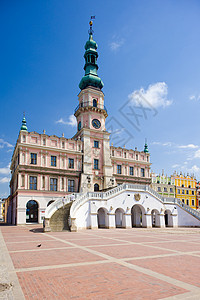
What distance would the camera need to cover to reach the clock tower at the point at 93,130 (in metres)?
46.2

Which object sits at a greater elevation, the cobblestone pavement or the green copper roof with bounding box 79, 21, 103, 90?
the green copper roof with bounding box 79, 21, 103, 90

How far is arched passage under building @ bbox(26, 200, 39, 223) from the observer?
3975 centimetres

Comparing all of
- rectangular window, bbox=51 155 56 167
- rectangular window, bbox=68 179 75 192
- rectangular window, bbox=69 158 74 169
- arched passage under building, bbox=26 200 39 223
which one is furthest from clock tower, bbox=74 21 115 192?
arched passage under building, bbox=26 200 39 223

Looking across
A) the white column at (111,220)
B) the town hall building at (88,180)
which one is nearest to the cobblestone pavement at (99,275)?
the town hall building at (88,180)

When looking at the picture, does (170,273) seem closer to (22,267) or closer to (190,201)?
(22,267)

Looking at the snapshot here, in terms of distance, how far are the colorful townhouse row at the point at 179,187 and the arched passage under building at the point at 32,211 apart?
36.5 metres

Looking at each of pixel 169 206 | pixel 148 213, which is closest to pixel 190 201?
pixel 169 206

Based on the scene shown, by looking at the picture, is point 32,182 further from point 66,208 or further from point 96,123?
point 96,123

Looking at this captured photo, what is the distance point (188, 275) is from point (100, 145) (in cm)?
4000

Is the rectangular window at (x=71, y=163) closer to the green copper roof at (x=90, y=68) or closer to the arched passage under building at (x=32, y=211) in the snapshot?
the arched passage under building at (x=32, y=211)

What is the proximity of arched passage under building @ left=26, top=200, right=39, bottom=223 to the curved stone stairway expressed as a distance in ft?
34.7

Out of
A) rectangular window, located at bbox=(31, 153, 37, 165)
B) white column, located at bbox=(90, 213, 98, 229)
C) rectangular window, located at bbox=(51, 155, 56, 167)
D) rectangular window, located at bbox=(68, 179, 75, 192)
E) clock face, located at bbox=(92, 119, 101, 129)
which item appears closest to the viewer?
white column, located at bbox=(90, 213, 98, 229)

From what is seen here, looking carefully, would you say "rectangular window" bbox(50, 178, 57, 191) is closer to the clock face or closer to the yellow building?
the clock face

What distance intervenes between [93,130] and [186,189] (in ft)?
133
